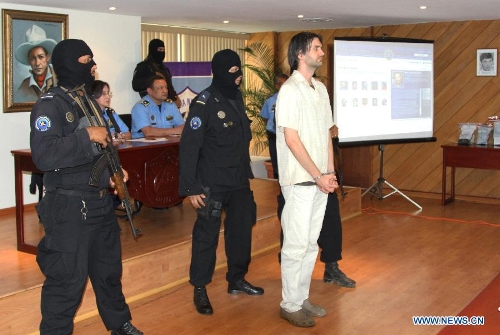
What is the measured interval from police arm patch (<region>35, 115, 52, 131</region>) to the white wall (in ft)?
12.3

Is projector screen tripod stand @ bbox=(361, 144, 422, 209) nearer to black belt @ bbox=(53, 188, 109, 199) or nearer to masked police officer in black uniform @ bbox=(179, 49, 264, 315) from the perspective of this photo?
masked police officer in black uniform @ bbox=(179, 49, 264, 315)

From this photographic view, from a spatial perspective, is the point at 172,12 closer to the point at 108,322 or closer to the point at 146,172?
the point at 146,172

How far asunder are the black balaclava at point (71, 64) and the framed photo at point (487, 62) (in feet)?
19.5

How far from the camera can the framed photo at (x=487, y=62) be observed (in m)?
7.84

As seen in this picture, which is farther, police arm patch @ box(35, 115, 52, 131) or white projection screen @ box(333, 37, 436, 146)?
white projection screen @ box(333, 37, 436, 146)

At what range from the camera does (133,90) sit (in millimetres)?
7699

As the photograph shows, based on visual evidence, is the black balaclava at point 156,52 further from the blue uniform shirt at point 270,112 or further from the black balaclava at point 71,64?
the black balaclava at point 71,64

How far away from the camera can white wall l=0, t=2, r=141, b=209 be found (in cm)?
653

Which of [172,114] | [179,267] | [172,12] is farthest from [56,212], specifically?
[172,12]

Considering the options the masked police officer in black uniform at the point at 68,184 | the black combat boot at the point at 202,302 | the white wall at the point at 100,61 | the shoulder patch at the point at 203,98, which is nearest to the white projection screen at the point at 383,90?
the white wall at the point at 100,61

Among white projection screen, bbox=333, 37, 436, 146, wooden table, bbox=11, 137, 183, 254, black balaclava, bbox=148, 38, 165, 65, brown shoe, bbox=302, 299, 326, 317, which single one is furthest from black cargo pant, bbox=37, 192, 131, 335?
black balaclava, bbox=148, 38, 165, 65

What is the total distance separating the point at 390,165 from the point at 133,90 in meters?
3.45

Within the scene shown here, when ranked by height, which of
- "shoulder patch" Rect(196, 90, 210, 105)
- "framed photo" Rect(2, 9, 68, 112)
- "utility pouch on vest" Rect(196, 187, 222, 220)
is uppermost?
"framed photo" Rect(2, 9, 68, 112)

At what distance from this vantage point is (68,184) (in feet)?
10.2
